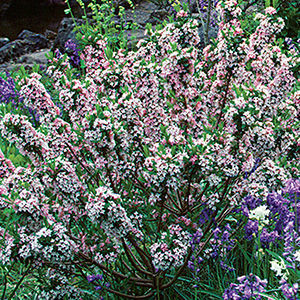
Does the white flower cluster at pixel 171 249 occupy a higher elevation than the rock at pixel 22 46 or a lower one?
higher

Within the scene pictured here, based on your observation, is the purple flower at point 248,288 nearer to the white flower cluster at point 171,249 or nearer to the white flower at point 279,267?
the white flower at point 279,267

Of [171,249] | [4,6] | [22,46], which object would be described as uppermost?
[171,249]

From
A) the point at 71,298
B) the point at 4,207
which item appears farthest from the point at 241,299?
the point at 4,207

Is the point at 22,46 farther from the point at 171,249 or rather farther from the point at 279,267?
the point at 279,267

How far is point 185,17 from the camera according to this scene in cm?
310

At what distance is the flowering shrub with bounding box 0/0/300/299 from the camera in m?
2.20

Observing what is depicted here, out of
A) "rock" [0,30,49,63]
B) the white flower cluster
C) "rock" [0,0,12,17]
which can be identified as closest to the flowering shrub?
the white flower cluster

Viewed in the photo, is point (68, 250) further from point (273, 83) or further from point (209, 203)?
point (273, 83)

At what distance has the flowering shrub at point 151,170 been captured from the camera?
2.20 metres

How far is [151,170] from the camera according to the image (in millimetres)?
2309

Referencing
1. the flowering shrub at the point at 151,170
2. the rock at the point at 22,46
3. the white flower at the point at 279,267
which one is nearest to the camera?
the white flower at the point at 279,267

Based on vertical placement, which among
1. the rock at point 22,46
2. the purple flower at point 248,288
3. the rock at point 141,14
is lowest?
the rock at point 22,46

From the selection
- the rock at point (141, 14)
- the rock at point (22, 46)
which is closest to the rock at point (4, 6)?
the rock at point (22, 46)

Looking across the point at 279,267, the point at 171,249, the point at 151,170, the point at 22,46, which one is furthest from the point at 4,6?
the point at 279,267
